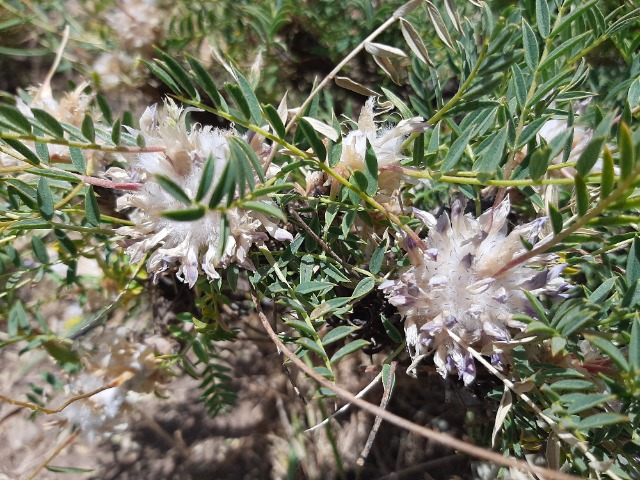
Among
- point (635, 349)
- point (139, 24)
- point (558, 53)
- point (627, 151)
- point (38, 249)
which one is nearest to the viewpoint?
point (627, 151)

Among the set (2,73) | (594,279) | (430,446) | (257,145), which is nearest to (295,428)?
(430,446)

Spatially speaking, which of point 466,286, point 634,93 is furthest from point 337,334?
point 634,93

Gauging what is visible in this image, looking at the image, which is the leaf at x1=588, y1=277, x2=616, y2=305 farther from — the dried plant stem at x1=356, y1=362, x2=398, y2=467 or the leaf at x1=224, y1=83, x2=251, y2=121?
the leaf at x1=224, y1=83, x2=251, y2=121

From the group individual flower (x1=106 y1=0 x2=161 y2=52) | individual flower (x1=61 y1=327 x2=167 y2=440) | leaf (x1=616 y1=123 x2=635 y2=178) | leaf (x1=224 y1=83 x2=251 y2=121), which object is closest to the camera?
leaf (x1=616 y1=123 x2=635 y2=178)

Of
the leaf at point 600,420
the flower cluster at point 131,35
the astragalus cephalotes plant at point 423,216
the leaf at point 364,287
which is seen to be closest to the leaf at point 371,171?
the astragalus cephalotes plant at point 423,216

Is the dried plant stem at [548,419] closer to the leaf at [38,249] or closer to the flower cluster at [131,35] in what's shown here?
the leaf at [38,249]

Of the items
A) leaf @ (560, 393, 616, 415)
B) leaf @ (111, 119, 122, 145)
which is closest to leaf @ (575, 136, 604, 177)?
leaf @ (560, 393, 616, 415)

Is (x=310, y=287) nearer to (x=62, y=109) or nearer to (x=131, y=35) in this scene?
(x=62, y=109)
